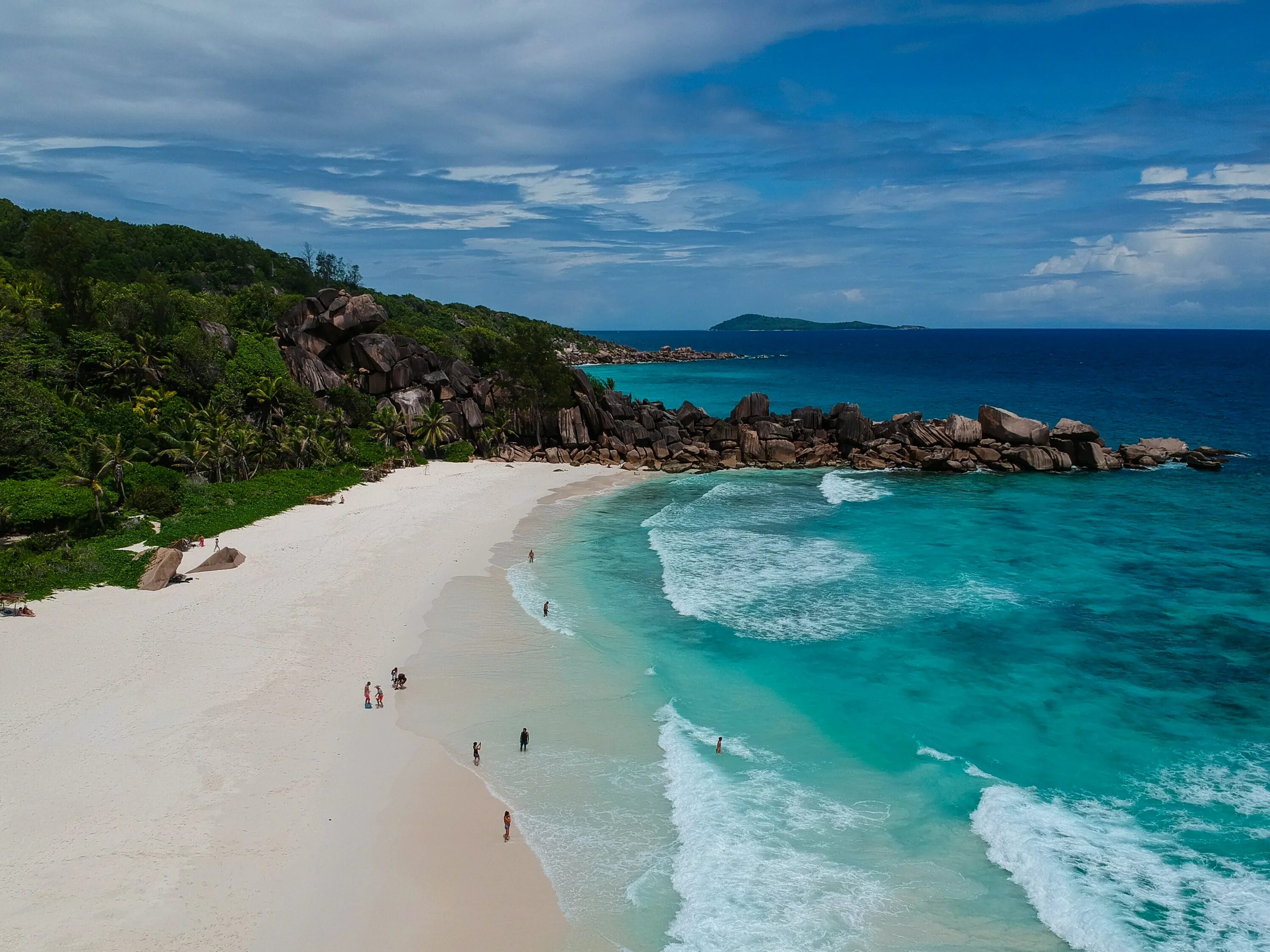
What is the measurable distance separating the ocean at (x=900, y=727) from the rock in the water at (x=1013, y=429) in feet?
54.1

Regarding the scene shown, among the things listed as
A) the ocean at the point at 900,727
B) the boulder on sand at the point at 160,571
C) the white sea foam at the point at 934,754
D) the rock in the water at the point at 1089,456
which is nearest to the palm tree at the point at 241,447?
the boulder on sand at the point at 160,571

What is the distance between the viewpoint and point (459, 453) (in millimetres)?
66750

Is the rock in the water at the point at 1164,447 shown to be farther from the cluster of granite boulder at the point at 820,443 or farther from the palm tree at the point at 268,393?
the palm tree at the point at 268,393

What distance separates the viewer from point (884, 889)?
17.5 m

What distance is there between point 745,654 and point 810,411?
4928 cm

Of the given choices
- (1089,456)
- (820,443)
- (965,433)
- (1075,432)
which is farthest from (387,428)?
(1089,456)

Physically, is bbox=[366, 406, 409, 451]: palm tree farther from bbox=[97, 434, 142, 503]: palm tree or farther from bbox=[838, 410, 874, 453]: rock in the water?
bbox=[838, 410, 874, 453]: rock in the water

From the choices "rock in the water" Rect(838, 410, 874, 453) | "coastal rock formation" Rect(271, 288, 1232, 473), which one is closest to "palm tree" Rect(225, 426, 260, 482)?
"coastal rock formation" Rect(271, 288, 1232, 473)

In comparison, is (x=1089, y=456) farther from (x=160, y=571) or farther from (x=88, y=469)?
(x=88, y=469)

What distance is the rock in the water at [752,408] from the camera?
244 feet

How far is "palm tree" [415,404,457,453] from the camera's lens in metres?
65.7

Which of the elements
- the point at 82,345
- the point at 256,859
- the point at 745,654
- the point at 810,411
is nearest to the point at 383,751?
the point at 256,859

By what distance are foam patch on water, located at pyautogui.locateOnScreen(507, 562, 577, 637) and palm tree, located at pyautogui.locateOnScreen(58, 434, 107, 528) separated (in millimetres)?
22291

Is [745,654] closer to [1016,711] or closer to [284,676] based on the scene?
[1016,711]
